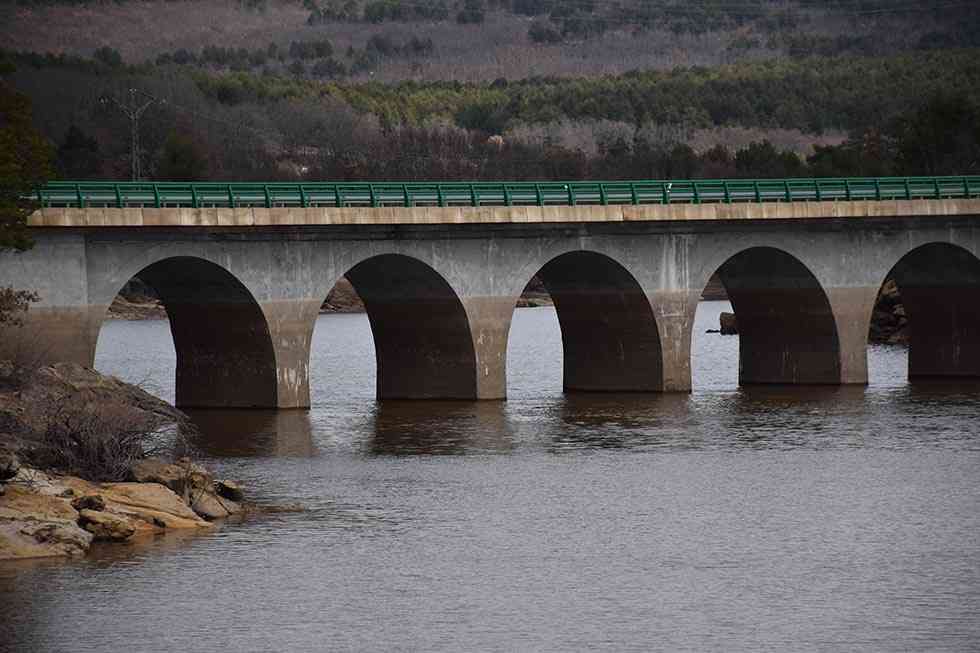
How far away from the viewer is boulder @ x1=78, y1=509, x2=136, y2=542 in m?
44.6

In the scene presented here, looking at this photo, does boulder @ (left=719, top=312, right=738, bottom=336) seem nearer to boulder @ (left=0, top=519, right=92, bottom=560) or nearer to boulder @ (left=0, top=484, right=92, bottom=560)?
boulder @ (left=0, top=484, right=92, bottom=560)

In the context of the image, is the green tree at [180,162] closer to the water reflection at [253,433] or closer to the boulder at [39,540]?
the water reflection at [253,433]

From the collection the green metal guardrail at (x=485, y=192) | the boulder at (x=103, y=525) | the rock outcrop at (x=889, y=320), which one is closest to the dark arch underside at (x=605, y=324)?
the green metal guardrail at (x=485, y=192)

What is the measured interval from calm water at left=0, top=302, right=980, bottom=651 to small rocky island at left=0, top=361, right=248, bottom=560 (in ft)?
3.38

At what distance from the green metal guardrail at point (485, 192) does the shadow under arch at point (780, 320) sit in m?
2.95

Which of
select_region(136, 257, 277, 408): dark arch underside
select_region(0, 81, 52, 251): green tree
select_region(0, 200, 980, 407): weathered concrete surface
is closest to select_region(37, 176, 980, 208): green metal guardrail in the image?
select_region(0, 200, 980, 407): weathered concrete surface

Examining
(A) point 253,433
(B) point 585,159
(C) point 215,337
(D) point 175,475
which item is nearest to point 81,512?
(D) point 175,475

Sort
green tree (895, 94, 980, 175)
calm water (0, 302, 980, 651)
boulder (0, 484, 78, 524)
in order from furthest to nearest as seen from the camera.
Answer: green tree (895, 94, 980, 175), boulder (0, 484, 78, 524), calm water (0, 302, 980, 651)

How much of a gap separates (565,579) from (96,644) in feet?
33.8

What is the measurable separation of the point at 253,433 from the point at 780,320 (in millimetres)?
26701

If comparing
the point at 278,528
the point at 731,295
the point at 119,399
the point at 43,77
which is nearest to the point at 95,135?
the point at 43,77

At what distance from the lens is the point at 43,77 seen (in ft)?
620

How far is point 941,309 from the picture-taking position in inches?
3398

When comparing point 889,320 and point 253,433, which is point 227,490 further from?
point 889,320
